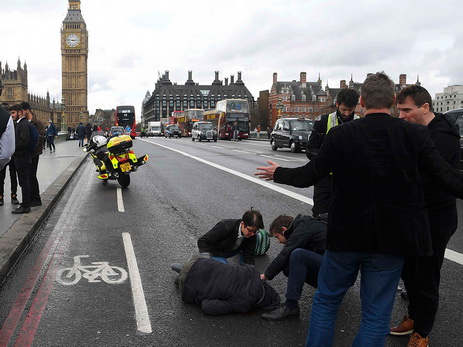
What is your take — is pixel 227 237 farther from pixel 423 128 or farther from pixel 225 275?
pixel 423 128

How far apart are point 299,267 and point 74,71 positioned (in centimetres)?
14750

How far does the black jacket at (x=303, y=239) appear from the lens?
3979 mm

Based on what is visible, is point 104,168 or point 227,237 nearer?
point 227,237

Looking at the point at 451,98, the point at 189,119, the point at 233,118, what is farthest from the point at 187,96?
the point at 233,118

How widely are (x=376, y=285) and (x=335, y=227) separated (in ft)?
1.25

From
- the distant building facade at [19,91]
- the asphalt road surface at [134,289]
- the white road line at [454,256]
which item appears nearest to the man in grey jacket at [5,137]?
the asphalt road surface at [134,289]

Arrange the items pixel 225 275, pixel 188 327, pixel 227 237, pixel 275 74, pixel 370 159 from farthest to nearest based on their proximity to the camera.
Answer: pixel 275 74 < pixel 227 237 < pixel 225 275 < pixel 188 327 < pixel 370 159

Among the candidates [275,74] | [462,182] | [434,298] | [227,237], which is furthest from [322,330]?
[275,74]

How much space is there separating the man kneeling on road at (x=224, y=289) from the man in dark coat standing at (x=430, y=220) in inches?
47.3

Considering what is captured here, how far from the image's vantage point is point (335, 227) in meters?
2.73

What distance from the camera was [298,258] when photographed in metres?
3.90

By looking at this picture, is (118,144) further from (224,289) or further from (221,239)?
(224,289)

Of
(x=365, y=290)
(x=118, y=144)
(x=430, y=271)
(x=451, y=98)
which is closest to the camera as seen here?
(x=365, y=290)

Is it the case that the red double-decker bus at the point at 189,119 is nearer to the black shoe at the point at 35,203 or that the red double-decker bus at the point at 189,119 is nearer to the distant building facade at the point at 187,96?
the black shoe at the point at 35,203
